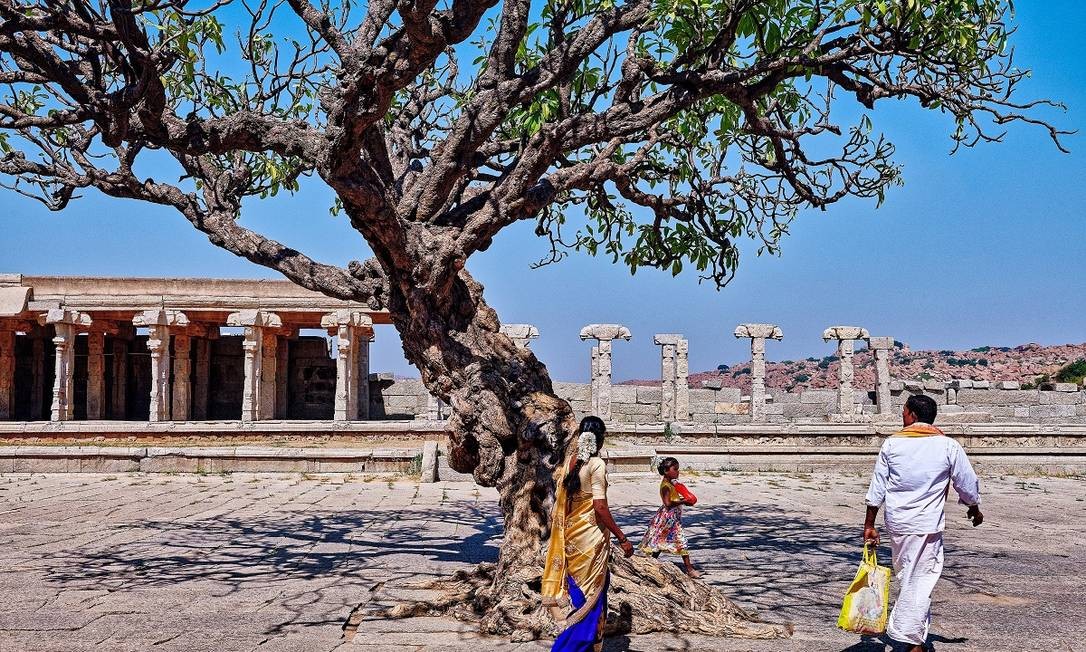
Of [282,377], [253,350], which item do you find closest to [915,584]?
[253,350]

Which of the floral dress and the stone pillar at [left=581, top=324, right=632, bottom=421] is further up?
the stone pillar at [left=581, top=324, right=632, bottom=421]

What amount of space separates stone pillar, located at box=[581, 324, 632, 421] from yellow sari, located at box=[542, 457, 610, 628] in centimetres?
2312

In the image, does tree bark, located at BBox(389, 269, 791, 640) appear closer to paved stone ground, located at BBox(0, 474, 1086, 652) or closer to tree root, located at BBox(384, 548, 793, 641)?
tree root, located at BBox(384, 548, 793, 641)

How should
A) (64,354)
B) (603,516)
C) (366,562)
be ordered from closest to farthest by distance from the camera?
1. (603,516)
2. (366,562)
3. (64,354)

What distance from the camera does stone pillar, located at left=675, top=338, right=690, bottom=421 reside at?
94.2 ft

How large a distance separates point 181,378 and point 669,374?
1662cm

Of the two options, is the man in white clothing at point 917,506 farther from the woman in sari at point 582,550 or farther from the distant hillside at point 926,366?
the distant hillside at point 926,366

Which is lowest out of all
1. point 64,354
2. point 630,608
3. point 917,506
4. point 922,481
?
point 630,608

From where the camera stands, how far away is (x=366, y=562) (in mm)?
7906

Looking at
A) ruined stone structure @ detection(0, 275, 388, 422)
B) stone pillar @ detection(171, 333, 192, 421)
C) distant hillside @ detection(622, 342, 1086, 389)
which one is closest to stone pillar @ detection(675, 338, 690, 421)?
ruined stone structure @ detection(0, 275, 388, 422)

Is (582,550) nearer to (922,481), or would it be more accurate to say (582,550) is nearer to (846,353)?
(922,481)

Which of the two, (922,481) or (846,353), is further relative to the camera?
(846,353)

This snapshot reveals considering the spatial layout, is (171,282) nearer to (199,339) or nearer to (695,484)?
(199,339)

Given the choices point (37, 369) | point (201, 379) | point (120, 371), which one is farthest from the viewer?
point (120, 371)
